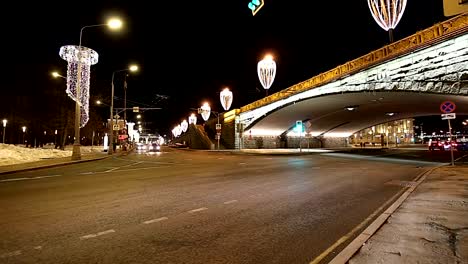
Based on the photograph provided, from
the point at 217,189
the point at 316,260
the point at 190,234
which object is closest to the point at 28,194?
the point at 217,189

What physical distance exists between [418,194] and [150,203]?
25.1 ft

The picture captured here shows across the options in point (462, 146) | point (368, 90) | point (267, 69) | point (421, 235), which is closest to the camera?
point (421, 235)

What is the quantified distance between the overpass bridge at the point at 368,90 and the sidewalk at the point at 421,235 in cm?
1521

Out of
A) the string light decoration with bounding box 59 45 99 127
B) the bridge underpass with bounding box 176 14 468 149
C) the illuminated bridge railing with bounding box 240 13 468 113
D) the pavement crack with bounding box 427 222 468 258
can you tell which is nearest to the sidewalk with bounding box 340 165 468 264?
the pavement crack with bounding box 427 222 468 258

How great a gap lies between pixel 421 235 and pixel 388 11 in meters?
14.6

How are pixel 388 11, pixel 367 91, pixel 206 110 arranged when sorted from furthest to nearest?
pixel 206 110, pixel 367 91, pixel 388 11

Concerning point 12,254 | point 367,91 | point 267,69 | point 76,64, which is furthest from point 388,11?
point 76,64

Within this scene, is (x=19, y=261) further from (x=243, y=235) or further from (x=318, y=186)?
(x=318, y=186)

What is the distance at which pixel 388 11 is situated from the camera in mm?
15922

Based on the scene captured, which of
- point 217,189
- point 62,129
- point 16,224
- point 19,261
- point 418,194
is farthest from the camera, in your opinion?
point 62,129

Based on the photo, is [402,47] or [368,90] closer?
[402,47]

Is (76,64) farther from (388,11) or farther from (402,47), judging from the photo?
(402,47)

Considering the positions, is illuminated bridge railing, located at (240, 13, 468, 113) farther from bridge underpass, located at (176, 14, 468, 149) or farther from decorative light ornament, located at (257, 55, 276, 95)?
decorative light ornament, located at (257, 55, 276, 95)

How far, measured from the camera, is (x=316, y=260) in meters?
4.17
